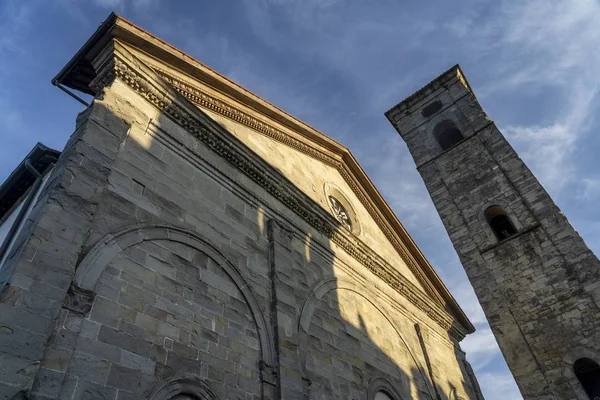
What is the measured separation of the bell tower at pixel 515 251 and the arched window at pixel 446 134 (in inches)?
2.1

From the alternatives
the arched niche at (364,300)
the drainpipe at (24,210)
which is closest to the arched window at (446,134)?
the arched niche at (364,300)

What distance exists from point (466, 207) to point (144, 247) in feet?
52.0

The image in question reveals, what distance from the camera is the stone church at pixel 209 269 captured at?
3863mm

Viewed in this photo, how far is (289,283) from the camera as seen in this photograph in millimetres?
6898

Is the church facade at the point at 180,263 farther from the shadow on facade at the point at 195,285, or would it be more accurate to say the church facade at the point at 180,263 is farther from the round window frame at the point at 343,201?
the round window frame at the point at 343,201

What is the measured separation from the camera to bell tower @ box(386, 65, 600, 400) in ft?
42.6

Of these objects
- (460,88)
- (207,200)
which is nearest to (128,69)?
(207,200)

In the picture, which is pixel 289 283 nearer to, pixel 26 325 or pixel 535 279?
pixel 26 325

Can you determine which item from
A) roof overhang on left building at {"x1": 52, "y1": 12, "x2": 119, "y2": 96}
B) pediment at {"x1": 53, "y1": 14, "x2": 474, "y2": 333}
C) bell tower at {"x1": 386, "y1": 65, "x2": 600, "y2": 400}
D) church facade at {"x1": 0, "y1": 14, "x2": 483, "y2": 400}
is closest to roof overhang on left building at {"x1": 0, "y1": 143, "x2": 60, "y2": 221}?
church facade at {"x1": 0, "y1": 14, "x2": 483, "y2": 400}

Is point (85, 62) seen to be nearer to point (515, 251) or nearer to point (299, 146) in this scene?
point (299, 146)

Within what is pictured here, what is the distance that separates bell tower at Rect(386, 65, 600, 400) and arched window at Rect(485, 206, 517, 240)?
4 cm

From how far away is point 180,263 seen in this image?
5242 millimetres

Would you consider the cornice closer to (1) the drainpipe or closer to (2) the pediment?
(2) the pediment

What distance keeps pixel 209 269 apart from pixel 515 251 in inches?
545
